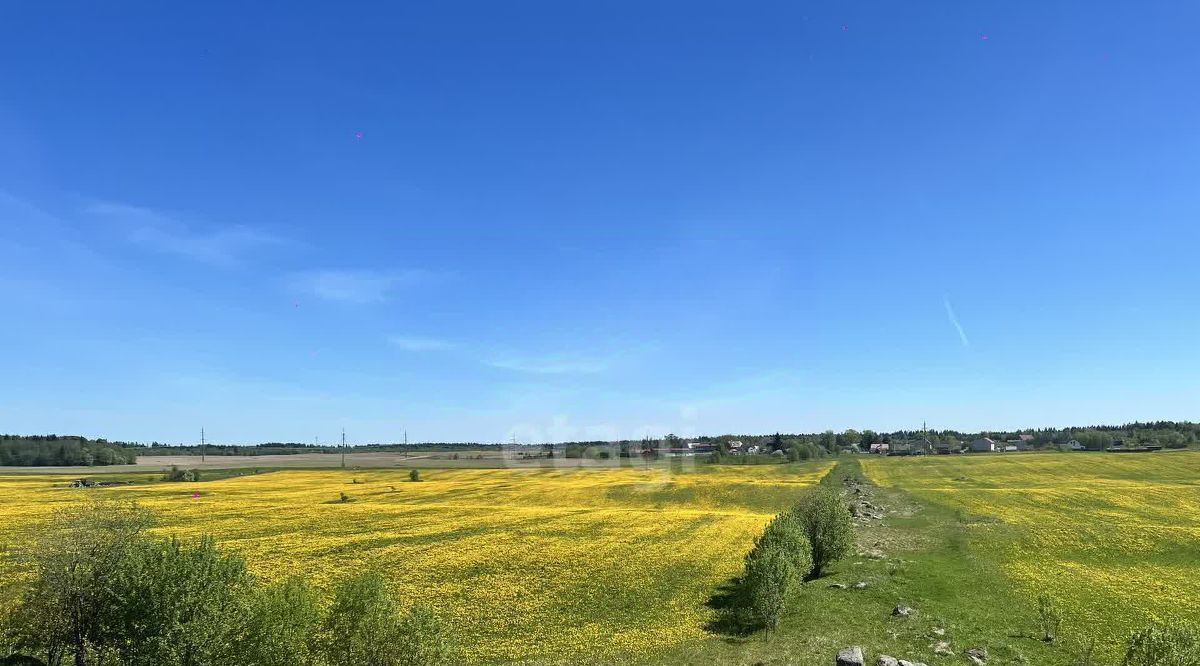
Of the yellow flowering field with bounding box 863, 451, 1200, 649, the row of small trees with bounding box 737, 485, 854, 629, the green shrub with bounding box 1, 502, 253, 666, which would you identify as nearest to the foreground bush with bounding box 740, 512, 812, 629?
the row of small trees with bounding box 737, 485, 854, 629

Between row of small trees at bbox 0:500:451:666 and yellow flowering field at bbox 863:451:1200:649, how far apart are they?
43078 mm

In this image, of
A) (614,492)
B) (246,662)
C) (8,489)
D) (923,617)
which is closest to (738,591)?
(923,617)

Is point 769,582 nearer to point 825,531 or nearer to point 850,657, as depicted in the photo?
point 850,657

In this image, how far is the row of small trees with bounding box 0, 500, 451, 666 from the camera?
2602 cm

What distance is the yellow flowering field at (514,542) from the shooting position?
42.3 meters

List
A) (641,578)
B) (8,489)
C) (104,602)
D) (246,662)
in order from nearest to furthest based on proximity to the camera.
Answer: (246,662) < (104,602) < (641,578) < (8,489)

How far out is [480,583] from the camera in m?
52.1

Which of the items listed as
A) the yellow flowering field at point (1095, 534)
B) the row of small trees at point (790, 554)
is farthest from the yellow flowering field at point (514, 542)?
the yellow flowering field at point (1095, 534)

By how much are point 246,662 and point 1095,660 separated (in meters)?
44.4

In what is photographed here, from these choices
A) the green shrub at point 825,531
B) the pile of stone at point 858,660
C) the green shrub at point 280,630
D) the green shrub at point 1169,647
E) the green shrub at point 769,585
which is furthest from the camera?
the green shrub at point 825,531

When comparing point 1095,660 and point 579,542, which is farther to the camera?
point 579,542

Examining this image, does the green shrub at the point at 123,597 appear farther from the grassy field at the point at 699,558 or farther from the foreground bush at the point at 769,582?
the foreground bush at the point at 769,582

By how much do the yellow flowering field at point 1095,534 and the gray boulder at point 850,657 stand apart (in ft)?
55.5

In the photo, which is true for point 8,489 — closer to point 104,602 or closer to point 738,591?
point 104,602
